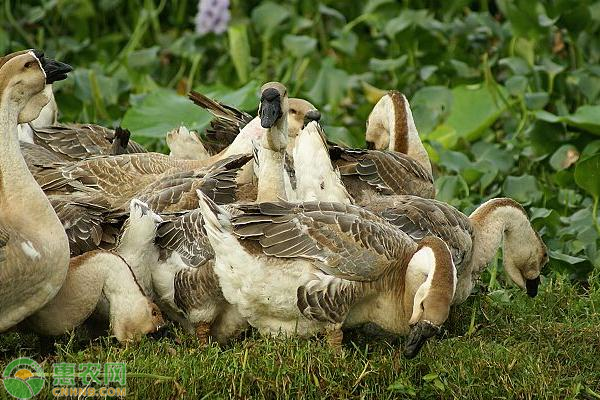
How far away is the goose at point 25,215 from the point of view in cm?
643

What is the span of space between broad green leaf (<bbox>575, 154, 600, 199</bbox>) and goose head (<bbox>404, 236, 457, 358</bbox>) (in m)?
2.12

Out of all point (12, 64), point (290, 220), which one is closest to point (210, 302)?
point (290, 220)

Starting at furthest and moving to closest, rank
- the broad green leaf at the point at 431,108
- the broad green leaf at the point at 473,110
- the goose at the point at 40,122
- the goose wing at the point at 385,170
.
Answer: the broad green leaf at the point at 473,110, the broad green leaf at the point at 431,108, the goose at the point at 40,122, the goose wing at the point at 385,170

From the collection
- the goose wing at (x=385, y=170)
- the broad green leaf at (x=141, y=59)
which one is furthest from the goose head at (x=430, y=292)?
the broad green leaf at (x=141, y=59)

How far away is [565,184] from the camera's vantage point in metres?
9.73

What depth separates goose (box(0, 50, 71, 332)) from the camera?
6.43m

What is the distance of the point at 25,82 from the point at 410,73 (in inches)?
249

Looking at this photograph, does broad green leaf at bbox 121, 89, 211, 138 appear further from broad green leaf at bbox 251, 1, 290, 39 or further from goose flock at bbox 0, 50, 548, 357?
broad green leaf at bbox 251, 1, 290, 39

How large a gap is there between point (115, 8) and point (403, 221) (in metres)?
7.74

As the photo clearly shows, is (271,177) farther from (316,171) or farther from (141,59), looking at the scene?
(141,59)

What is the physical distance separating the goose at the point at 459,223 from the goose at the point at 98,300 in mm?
1465

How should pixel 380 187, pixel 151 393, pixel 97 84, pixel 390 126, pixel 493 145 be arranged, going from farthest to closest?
1. pixel 97 84
2. pixel 493 145
3. pixel 390 126
4. pixel 380 187
5. pixel 151 393

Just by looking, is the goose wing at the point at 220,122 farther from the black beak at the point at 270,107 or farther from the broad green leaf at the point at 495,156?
the broad green leaf at the point at 495,156

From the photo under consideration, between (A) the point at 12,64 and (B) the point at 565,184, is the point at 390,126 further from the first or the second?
(A) the point at 12,64
